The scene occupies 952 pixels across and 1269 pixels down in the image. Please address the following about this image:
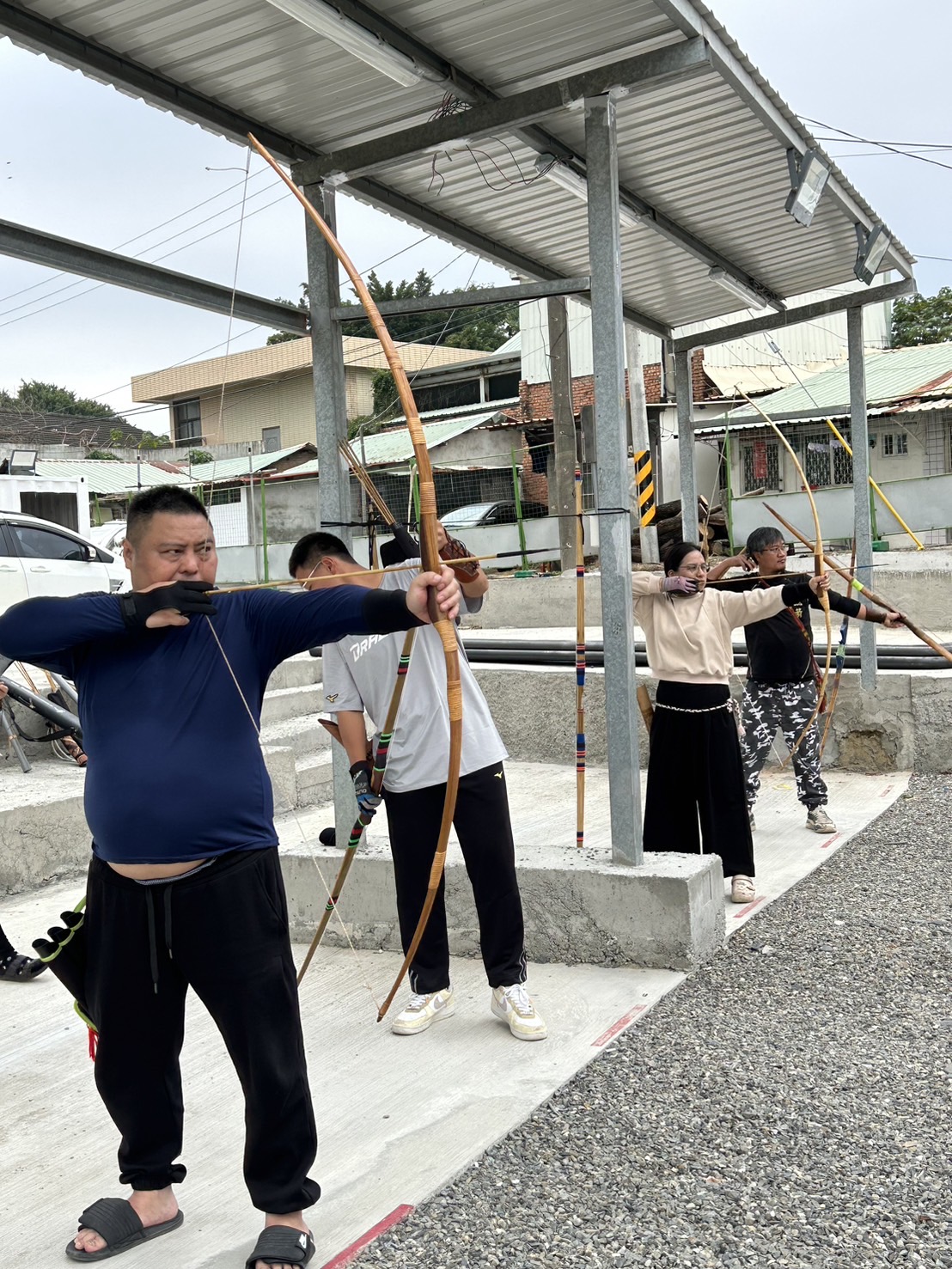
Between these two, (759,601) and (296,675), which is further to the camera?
(296,675)

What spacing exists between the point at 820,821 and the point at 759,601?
1759 mm

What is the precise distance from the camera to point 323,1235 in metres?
2.74

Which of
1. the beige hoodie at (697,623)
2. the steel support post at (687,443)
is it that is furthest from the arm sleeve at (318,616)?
the steel support post at (687,443)

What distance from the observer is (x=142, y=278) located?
4.91 metres

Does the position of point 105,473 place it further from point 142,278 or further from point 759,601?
point 759,601

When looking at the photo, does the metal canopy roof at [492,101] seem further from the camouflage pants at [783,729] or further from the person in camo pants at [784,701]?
the camouflage pants at [783,729]

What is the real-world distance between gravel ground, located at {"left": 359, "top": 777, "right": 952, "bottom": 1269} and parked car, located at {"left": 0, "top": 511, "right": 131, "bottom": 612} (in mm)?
9695

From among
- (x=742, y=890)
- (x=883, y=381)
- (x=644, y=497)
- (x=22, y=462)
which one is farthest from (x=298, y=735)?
(x=883, y=381)

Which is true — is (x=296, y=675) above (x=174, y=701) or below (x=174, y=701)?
below

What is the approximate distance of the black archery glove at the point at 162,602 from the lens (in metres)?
2.46

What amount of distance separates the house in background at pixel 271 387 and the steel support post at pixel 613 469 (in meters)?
22.3

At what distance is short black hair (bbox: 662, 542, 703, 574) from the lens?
5.43m

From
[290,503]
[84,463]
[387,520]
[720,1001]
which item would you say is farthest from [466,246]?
[84,463]

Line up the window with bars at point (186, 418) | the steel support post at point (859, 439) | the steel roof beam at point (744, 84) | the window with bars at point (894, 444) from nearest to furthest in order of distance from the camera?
the steel roof beam at point (744, 84) < the steel support post at point (859, 439) < the window with bars at point (894, 444) < the window with bars at point (186, 418)
